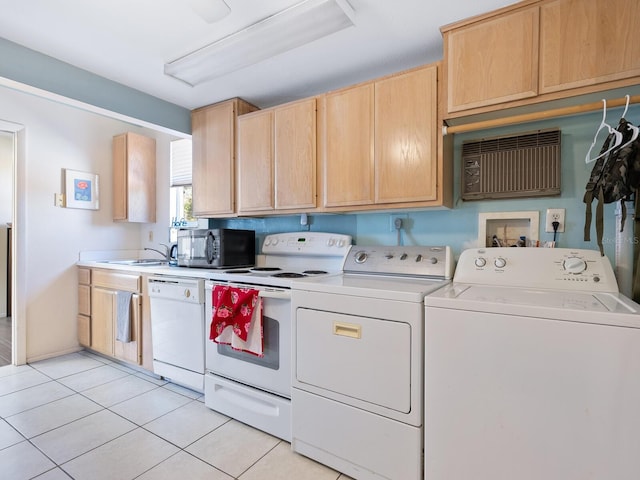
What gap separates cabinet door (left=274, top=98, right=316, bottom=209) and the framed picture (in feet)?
7.42

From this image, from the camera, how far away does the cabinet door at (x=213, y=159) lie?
2.64 metres

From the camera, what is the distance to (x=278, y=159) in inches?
93.8

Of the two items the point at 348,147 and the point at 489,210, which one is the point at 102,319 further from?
the point at 489,210


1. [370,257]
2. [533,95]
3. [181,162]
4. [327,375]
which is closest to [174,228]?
[181,162]

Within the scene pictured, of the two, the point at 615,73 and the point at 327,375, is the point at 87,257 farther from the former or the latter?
the point at 615,73

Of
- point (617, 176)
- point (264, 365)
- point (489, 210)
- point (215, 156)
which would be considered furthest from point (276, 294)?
point (617, 176)

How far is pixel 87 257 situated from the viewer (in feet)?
10.9

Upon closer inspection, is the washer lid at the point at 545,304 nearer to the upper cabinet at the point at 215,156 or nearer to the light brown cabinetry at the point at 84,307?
the upper cabinet at the point at 215,156

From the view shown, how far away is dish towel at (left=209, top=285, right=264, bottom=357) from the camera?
189 centimetres

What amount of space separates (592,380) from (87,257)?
4.04 m

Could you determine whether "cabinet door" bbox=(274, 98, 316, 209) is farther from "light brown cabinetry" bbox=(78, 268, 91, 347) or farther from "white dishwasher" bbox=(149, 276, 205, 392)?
"light brown cabinetry" bbox=(78, 268, 91, 347)

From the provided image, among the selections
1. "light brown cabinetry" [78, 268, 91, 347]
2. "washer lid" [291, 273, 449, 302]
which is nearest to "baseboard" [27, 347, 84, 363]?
"light brown cabinetry" [78, 268, 91, 347]

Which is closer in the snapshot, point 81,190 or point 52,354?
point 52,354

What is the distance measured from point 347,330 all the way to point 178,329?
1.42 metres
